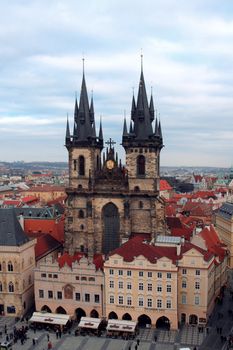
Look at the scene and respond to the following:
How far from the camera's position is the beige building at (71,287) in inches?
2766

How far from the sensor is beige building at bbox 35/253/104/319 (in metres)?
70.2

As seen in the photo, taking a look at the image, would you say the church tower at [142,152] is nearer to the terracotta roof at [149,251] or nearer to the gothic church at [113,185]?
the gothic church at [113,185]

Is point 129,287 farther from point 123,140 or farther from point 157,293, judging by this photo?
point 123,140

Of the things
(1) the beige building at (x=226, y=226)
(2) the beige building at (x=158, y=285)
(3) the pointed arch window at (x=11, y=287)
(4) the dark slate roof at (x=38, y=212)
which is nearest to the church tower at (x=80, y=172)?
(3) the pointed arch window at (x=11, y=287)

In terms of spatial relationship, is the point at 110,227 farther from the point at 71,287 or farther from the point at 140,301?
the point at 140,301

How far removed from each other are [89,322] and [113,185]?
2958cm

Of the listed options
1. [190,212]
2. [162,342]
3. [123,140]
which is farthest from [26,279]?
[190,212]

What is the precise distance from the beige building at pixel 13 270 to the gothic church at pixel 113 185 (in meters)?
16.8

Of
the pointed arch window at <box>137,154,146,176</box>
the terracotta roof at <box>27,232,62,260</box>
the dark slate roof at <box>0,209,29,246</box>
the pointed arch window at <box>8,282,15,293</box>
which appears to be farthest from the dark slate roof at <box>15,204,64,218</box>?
the pointed arch window at <box>8,282,15,293</box>

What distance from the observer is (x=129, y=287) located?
6844 centimetres

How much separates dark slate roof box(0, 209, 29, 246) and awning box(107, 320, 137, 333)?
799 inches

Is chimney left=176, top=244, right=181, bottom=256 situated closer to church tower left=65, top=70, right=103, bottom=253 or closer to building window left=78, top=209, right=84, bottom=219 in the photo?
church tower left=65, top=70, right=103, bottom=253

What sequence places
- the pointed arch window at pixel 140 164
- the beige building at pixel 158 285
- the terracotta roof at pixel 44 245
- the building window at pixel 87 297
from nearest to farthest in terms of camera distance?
the beige building at pixel 158 285 < the building window at pixel 87 297 < the terracotta roof at pixel 44 245 < the pointed arch window at pixel 140 164

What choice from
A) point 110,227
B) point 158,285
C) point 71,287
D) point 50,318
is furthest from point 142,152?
point 50,318
